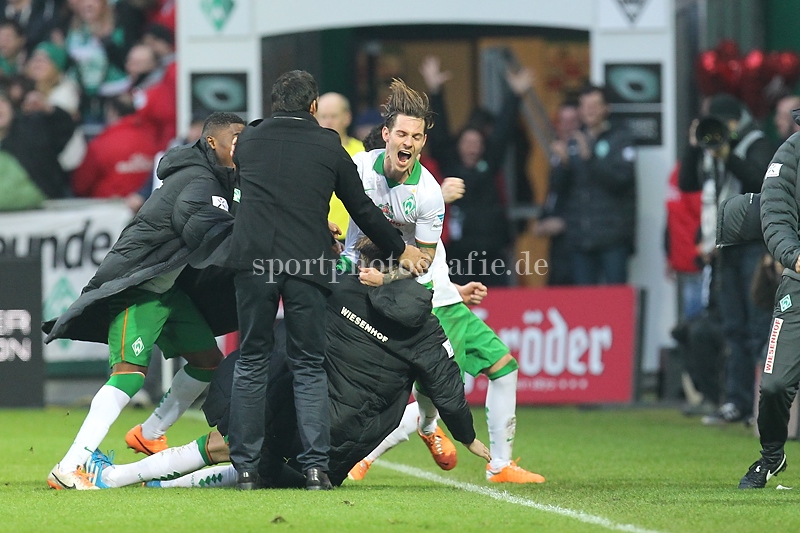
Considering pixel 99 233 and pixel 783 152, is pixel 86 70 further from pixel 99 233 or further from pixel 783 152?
pixel 783 152

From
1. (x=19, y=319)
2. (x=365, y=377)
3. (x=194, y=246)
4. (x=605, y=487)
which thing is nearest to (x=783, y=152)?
(x=605, y=487)

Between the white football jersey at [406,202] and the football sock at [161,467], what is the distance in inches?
55.4

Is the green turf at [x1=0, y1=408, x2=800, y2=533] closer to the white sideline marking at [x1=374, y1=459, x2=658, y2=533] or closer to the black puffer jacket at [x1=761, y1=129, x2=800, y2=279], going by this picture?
the white sideline marking at [x1=374, y1=459, x2=658, y2=533]

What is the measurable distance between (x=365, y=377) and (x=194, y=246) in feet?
3.98

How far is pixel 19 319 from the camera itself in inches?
524

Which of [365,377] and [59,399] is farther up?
[365,377]

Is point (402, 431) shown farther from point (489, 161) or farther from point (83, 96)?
point (83, 96)

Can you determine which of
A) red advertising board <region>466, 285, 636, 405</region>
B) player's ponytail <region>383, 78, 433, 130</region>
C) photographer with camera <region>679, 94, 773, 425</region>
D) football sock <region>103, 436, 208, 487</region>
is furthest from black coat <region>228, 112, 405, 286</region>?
red advertising board <region>466, 285, 636, 405</region>

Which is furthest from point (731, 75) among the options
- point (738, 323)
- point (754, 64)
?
point (738, 323)

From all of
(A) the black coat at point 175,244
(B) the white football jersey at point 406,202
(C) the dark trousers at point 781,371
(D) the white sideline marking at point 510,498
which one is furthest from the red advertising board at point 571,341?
(C) the dark trousers at point 781,371

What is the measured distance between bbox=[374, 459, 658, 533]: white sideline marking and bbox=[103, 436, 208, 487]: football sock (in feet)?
4.96

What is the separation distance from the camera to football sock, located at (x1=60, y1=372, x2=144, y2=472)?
7.80 m

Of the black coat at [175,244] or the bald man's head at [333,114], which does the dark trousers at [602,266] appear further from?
the black coat at [175,244]

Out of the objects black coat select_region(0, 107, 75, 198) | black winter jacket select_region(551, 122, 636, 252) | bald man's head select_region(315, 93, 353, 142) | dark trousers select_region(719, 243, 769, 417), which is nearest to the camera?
bald man's head select_region(315, 93, 353, 142)
